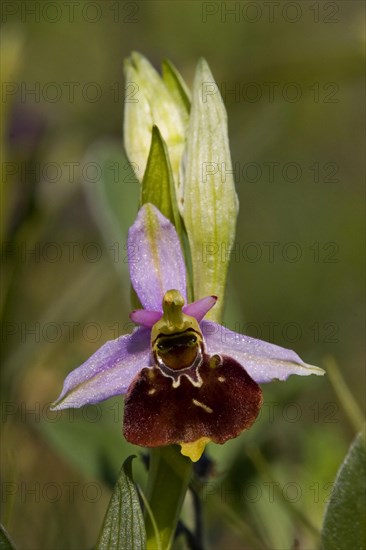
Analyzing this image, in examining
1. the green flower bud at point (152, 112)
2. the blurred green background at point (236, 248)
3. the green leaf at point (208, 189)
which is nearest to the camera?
the green leaf at point (208, 189)

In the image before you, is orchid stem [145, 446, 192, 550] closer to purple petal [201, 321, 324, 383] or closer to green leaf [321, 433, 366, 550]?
purple petal [201, 321, 324, 383]

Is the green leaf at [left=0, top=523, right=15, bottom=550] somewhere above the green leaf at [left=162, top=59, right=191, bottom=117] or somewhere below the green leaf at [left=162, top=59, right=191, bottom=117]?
below

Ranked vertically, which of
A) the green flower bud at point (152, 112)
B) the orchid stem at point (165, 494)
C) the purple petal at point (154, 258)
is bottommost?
the orchid stem at point (165, 494)

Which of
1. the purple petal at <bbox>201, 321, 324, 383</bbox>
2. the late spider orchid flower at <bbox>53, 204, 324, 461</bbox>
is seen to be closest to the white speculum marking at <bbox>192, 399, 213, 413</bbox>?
the late spider orchid flower at <bbox>53, 204, 324, 461</bbox>

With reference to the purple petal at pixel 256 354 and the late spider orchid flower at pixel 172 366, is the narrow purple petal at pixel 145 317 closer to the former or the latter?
the late spider orchid flower at pixel 172 366

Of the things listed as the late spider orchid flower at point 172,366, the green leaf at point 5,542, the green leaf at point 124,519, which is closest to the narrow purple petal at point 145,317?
the late spider orchid flower at point 172,366

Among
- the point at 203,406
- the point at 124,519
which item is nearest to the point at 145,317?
the point at 203,406
